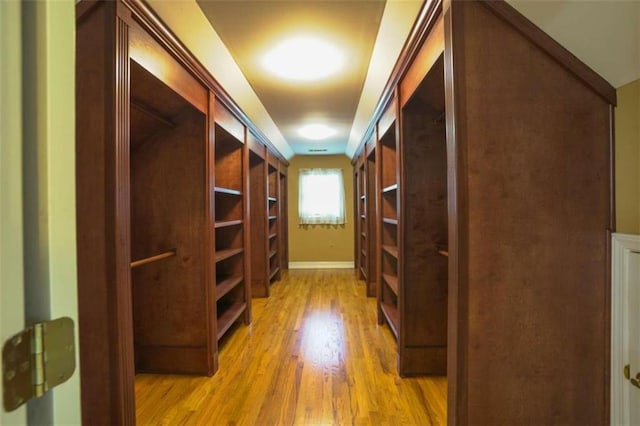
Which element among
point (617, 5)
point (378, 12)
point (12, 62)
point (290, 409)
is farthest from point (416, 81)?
point (290, 409)

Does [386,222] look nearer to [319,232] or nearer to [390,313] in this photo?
[390,313]

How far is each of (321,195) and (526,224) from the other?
17.9 feet

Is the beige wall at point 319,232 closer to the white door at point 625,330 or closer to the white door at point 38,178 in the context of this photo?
the white door at point 625,330

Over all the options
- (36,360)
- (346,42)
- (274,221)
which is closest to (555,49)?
(346,42)

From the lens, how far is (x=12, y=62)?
396mm

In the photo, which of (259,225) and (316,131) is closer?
(259,225)

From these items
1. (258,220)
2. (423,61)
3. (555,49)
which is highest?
(423,61)

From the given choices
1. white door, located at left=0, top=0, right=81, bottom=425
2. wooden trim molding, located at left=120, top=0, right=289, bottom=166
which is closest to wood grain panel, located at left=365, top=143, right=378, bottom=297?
wooden trim molding, located at left=120, top=0, right=289, bottom=166

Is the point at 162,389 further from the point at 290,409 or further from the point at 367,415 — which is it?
the point at 367,415

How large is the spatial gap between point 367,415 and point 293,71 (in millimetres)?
2423

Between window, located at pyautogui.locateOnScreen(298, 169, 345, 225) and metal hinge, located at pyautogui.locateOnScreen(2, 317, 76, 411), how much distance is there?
6123 millimetres

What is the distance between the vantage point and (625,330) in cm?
113

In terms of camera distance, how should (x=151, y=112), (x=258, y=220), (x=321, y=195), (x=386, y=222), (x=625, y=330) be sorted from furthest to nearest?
(x=321, y=195), (x=258, y=220), (x=386, y=222), (x=151, y=112), (x=625, y=330)

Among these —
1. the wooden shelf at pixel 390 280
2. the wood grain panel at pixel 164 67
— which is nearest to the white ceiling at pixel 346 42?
the wood grain panel at pixel 164 67
